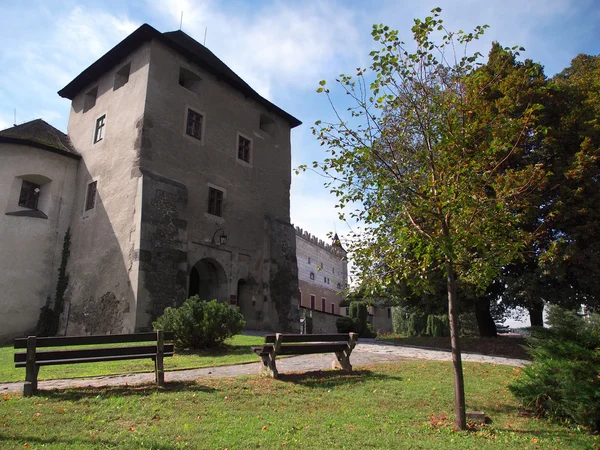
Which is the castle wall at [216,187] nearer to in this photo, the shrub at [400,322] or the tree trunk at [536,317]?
the tree trunk at [536,317]

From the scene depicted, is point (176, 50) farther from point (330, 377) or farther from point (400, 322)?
point (400, 322)

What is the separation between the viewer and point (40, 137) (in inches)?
777

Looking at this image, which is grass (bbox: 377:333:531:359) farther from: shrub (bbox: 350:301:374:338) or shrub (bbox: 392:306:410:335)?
shrub (bbox: 392:306:410:335)

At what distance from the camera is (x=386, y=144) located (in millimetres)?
6523

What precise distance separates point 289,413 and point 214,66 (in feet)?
58.3

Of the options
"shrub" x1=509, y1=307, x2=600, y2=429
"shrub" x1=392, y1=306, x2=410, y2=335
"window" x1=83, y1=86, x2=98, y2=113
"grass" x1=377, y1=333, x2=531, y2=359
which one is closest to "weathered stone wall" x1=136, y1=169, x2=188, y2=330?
"window" x1=83, y1=86, x2=98, y2=113

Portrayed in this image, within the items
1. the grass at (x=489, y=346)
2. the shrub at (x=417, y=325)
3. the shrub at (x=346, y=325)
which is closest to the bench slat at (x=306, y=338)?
the grass at (x=489, y=346)

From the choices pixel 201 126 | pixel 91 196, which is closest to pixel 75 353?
pixel 91 196

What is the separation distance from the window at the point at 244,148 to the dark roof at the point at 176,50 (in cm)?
238

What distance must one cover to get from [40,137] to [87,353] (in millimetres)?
16167

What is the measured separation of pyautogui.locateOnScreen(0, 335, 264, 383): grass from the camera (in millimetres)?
8656

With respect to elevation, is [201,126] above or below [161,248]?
above

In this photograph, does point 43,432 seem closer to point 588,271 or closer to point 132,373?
point 132,373

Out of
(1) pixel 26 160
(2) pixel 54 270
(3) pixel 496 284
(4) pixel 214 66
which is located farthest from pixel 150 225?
(3) pixel 496 284
